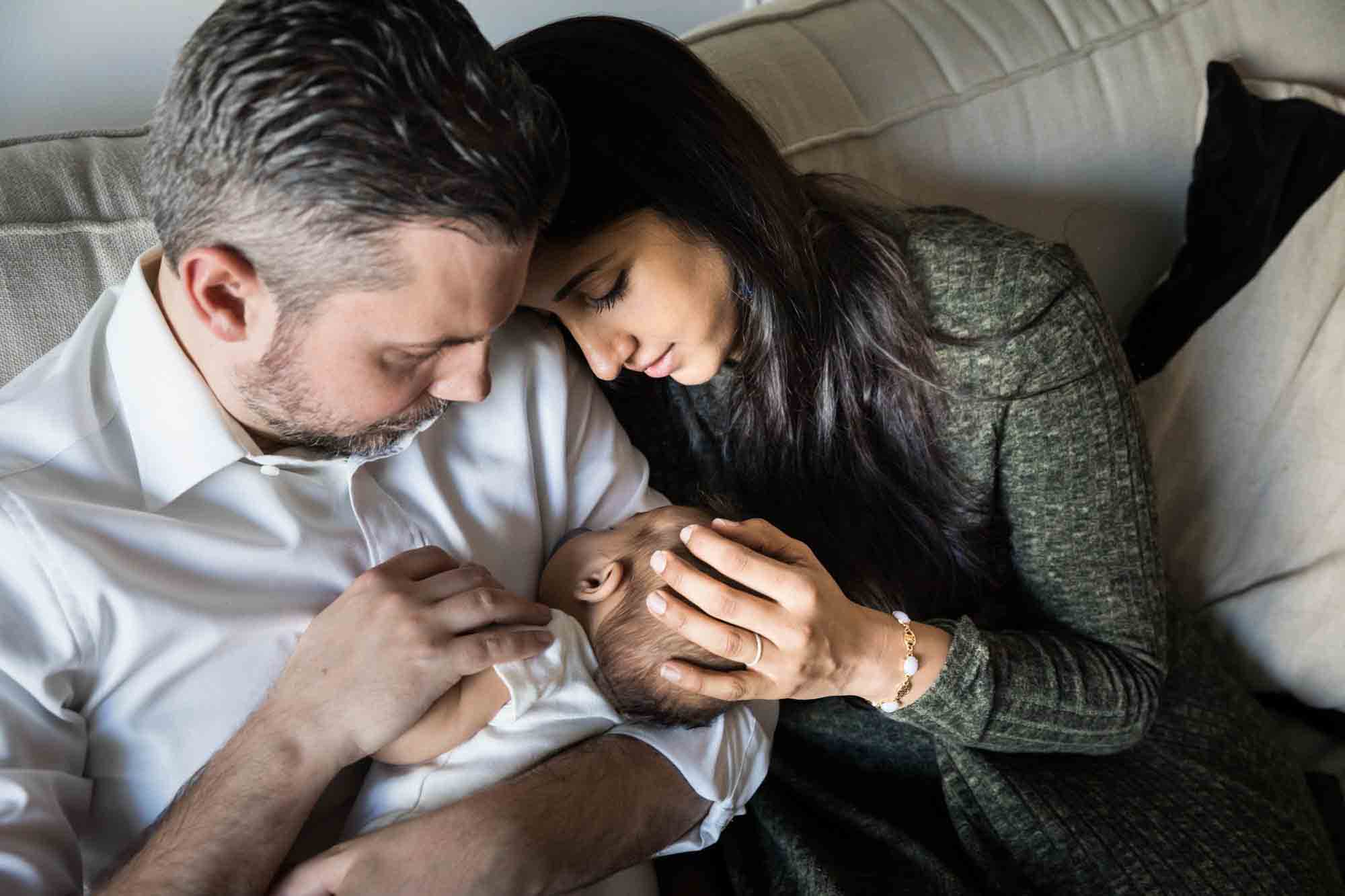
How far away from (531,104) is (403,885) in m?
0.75

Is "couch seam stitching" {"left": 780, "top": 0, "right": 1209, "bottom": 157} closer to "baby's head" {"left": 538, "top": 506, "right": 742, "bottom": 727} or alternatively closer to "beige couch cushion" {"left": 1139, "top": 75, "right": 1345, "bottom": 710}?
"beige couch cushion" {"left": 1139, "top": 75, "right": 1345, "bottom": 710}

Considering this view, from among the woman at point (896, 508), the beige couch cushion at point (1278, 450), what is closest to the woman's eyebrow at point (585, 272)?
the woman at point (896, 508)

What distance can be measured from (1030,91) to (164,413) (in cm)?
137

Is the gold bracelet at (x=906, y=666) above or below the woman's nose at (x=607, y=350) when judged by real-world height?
below

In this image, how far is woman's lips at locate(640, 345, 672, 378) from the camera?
1.29 meters

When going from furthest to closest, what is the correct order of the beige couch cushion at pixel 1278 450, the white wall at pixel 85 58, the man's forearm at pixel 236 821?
1. the beige couch cushion at pixel 1278 450
2. the white wall at pixel 85 58
3. the man's forearm at pixel 236 821

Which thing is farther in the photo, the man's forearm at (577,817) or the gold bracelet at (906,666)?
the gold bracelet at (906,666)

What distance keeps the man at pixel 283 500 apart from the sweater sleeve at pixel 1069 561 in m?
0.40

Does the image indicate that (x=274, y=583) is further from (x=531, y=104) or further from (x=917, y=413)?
(x=917, y=413)

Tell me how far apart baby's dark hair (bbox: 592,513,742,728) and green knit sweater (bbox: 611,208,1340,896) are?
275 mm

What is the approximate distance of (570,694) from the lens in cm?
125

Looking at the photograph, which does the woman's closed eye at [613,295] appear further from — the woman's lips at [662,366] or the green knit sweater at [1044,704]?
the green knit sweater at [1044,704]

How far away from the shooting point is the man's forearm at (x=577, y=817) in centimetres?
113

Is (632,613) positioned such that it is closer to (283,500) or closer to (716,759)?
(716,759)
